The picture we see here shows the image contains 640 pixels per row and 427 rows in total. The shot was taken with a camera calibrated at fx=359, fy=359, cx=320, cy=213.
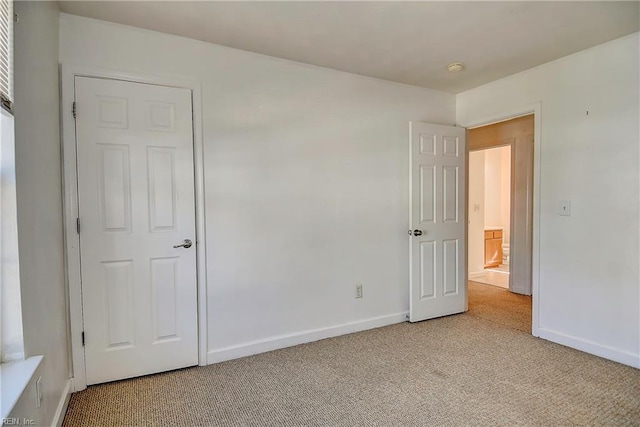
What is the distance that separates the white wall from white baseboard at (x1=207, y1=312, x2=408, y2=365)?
0.05 feet

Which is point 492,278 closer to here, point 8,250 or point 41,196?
point 41,196

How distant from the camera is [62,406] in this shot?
6.53 ft

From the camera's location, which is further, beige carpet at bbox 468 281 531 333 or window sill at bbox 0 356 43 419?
beige carpet at bbox 468 281 531 333

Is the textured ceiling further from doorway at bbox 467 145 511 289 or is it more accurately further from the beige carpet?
doorway at bbox 467 145 511 289

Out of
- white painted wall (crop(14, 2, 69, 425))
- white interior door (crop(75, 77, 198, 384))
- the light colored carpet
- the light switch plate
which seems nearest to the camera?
white painted wall (crop(14, 2, 69, 425))

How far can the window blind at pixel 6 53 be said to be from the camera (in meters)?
1.25

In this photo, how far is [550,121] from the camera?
302 cm

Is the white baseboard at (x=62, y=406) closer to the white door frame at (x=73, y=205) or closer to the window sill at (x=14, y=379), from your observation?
the white door frame at (x=73, y=205)

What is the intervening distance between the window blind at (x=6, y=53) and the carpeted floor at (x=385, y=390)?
1.69 m

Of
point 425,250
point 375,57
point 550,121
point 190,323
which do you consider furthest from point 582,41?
point 190,323

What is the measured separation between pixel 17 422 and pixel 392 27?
2.73m

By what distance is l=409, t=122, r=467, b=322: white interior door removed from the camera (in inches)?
137

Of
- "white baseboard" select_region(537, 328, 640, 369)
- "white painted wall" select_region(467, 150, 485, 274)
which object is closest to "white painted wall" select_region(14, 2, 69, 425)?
"white baseboard" select_region(537, 328, 640, 369)

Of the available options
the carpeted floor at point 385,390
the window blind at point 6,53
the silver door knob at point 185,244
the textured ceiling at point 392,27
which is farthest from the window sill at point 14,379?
the textured ceiling at point 392,27
